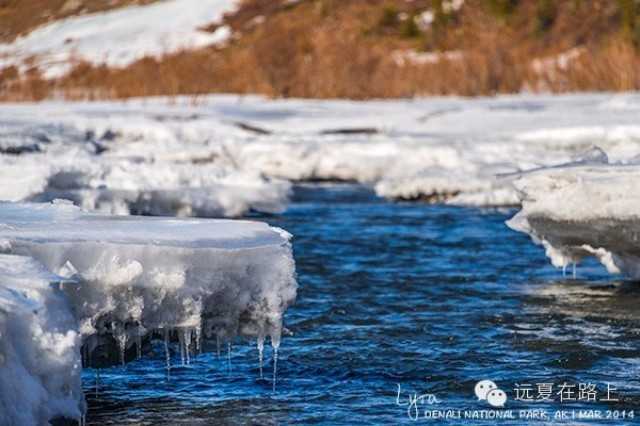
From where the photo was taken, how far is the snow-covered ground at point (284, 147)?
12.1 m

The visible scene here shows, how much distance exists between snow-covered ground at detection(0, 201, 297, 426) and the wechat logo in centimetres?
113

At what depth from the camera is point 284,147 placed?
17719 mm

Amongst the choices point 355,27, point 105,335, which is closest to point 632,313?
point 105,335

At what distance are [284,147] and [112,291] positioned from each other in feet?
42.0

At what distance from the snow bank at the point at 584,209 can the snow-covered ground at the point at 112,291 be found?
2.95 meters

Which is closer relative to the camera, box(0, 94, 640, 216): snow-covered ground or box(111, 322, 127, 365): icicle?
box(111, 322, 127, 365): icicle

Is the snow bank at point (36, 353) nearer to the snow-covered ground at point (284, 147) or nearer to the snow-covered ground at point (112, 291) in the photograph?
the snow-covered ground at point (112, 291)

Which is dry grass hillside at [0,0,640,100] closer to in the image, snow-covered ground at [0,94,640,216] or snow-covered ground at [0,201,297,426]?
snow-covered ground at [0,94,640,216]

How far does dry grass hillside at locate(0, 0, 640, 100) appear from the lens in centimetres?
2717

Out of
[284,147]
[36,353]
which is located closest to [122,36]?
[284,147]

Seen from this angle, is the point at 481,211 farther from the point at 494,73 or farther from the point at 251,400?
the point at 494,73

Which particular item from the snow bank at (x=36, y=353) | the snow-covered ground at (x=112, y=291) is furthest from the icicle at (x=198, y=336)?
the snow bank at (x=36, y=353)

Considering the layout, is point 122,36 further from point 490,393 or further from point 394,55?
point 490,393

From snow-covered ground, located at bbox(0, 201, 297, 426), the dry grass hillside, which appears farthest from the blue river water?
the dry grass hillside
